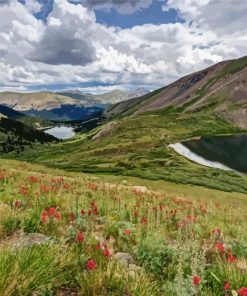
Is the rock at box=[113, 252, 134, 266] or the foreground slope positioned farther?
the rock at box=[113, 252, 134, 266]

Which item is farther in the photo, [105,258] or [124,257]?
[124,257]

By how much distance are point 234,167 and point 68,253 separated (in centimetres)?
17818

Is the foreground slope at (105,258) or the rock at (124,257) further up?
the foreground slope at (105,258)

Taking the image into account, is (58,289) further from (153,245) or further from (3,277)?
(153,245)

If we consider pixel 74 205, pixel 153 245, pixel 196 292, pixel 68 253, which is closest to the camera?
pixel 196 292

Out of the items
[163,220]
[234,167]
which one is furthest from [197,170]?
[163,220]

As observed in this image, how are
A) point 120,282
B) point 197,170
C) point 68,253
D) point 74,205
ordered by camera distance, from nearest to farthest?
1. point 120,282
2. point 68,253
3. point 74,205
4. point 197,170

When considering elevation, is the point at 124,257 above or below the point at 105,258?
below

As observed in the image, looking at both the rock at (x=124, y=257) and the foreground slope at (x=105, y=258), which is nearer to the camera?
the foreground slope at (x=105, y=258)

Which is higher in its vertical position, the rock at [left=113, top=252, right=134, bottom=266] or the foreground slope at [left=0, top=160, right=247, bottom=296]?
the foreground slope at [left=0, top=160, right=247, bottom=296]

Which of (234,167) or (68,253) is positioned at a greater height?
(68,253)

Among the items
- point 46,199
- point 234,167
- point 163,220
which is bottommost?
point 234,167

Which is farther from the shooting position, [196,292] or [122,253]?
[122,253]

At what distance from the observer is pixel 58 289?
594 cm
